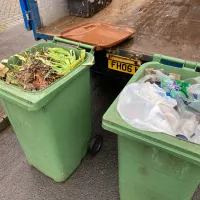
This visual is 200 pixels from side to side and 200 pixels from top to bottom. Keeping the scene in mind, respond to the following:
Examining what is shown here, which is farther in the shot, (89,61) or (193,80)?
(89,61)

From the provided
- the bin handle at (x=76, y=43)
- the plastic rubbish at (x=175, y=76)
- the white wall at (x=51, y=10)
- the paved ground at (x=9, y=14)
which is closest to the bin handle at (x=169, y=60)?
the plastic rubbish at (x=175, y=76)

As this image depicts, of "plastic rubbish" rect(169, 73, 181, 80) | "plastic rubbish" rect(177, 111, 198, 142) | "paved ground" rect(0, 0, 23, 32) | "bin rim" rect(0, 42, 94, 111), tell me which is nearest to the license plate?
"plastic rubbish" rect(169, 73, 181, 80)

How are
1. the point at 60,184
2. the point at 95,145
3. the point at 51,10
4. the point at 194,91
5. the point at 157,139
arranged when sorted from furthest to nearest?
the point at 51,10 → the point at 95,145 → the point at 60,184 → the point at 194,91 → the point at 157,139

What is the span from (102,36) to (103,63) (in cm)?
27

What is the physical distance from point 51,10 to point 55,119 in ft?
4.67

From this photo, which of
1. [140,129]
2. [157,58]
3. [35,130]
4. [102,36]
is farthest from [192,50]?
[35,130]

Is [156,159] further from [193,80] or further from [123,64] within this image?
[123,64]

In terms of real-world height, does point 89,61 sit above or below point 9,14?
above

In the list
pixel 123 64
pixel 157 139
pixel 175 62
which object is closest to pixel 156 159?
pixel 157 139

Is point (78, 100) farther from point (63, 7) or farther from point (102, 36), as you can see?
point (63, 7)

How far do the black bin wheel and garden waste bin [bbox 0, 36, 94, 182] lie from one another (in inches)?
3.9

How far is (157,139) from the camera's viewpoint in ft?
3.35

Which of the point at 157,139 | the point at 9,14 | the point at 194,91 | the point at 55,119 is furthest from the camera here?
the point at 9,14

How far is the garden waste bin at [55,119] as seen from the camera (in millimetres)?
1342
